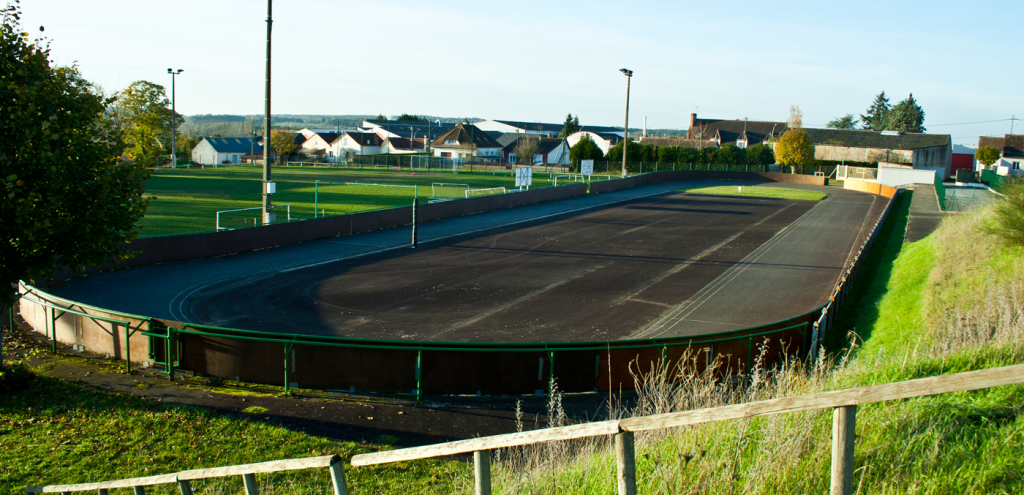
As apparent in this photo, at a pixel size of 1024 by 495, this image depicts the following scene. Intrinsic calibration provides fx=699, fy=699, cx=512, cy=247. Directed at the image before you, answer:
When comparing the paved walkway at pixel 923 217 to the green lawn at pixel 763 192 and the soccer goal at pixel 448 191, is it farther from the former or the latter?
the soccer goal at pixel 448 191

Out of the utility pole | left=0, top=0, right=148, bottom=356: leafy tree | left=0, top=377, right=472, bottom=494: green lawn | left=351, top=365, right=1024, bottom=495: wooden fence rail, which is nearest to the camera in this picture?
left=351, top=365, right=1024, bottom=495: wooden fence rail

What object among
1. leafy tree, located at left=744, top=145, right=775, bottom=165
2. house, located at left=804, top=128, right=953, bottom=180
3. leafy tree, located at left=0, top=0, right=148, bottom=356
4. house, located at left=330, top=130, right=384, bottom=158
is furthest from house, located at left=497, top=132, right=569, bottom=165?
leafy tree, located at left=0, top=0, right=148, bottom=356

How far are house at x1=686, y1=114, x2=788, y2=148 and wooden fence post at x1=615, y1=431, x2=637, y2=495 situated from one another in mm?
122525

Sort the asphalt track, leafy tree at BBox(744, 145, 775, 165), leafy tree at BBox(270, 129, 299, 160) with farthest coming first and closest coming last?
leafy tree at BBox(270, 129, 299, 160) → leafy tree at BBox(744, 145, 775, 165) → the asphalt track

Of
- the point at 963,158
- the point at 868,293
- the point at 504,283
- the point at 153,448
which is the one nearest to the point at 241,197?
the point at 504,283

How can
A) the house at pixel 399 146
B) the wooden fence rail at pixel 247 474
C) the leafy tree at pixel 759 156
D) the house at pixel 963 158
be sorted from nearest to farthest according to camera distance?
the wooden fence rail at pixel 247 474 → the leafy tree at pixel 759 156 → the house at pixel 963 158 → the house at pixel 399 146

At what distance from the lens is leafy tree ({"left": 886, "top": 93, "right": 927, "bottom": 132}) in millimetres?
129125

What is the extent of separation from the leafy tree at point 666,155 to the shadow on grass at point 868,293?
2031 inches

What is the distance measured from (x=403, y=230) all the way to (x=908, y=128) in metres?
127

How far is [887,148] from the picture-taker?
3551 inches

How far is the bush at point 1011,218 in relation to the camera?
19.6 m

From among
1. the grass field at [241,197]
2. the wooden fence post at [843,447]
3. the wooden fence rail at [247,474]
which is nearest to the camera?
the wooden fence post at [843,447]

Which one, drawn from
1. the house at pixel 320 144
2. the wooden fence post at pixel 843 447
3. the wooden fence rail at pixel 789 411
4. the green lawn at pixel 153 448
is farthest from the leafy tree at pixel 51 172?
the house at pixel 320 144

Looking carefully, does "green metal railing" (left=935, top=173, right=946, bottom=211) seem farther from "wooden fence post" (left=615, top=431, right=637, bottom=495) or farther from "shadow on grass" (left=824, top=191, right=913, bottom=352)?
"wooden fence post" (left=615, top=431, right=637, bottom=495)
